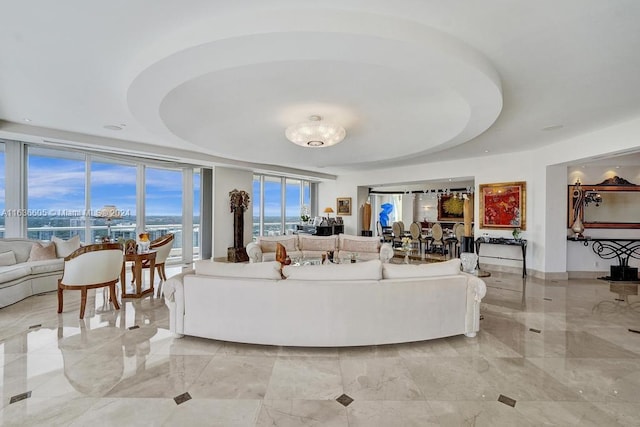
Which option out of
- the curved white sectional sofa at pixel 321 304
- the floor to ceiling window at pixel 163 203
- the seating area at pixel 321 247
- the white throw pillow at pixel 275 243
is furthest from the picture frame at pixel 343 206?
the curved white sectional sofa at pixel 321 304

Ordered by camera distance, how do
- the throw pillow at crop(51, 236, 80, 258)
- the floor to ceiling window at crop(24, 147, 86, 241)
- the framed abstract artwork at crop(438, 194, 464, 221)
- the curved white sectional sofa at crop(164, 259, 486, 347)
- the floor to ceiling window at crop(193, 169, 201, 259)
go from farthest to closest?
the framed abstract artwork at crop(438, 194, 464, 221), the floor to ceiling window at crop(193, 169, 201, 259), the floor to ceiling window at crop(24, 147, 86, 241), the throw pillow at crop(51, 236, 80, 258), the curved white sectional sofa at crop(164, 259, 486, 347)

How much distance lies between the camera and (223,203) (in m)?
8.38

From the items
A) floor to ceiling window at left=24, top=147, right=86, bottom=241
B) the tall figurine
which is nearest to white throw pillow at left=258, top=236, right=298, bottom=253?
the tall figurine

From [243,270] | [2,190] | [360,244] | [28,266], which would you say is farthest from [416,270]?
[2,190]

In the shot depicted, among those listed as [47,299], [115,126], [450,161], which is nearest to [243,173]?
[115,126]

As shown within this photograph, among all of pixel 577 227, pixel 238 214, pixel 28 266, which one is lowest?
pixel 28 266

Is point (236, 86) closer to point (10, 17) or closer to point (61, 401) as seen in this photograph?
point (10, 17)

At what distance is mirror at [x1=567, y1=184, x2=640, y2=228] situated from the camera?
251 inches

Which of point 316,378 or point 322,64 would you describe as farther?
point 322,64

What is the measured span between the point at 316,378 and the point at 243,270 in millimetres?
1316

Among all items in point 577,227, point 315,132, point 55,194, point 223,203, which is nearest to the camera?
point 315,132

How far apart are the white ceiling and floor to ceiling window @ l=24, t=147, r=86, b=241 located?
4.97ft

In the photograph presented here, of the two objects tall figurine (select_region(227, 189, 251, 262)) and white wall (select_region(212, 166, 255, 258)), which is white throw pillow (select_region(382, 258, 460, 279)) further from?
white wall (select_region(212, 166, 255, 258))

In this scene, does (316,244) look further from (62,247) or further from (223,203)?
(62,247)
